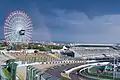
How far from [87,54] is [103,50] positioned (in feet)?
25.3

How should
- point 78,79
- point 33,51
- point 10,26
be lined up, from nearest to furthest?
point 78,79 → point 10,26 → point 33,51

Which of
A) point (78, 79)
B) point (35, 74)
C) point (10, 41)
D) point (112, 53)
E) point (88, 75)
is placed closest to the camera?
point (35, 74)

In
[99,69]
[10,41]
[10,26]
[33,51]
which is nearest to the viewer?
[99,69]

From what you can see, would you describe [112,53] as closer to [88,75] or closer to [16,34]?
[16,34]

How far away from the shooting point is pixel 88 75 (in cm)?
3447

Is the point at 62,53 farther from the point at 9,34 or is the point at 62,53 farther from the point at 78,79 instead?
the point at 78,79

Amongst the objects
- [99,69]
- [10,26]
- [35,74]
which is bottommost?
[99,69]

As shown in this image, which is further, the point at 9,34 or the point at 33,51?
the point at 33,51

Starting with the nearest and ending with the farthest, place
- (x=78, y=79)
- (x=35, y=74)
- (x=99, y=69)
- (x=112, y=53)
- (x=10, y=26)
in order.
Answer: (x=35, y=74) → (x=78, y=79) → (x=99, y=69) → (x=10, y=26) → (x=112, y=53)

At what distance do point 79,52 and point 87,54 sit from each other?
5.68ft

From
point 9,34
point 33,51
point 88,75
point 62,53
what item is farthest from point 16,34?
point 88,75

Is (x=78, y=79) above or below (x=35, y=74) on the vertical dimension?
below

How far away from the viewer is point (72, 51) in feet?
213

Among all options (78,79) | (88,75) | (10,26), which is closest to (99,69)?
(88,75)
